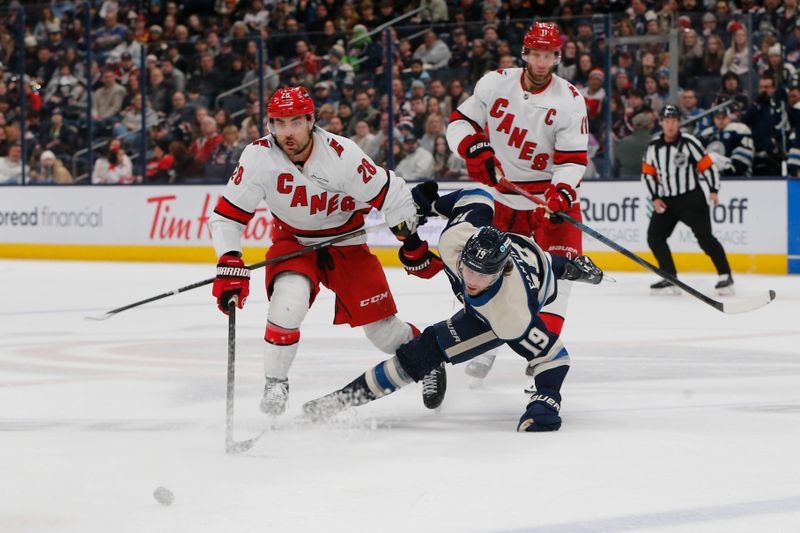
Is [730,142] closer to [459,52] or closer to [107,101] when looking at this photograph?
[459,52]

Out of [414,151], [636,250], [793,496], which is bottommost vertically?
[636,250]

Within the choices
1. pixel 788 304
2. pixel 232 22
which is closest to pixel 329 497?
pixel 788 304

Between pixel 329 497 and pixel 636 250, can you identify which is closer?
pixel 329 497

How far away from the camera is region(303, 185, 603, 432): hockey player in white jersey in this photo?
3.77 metres

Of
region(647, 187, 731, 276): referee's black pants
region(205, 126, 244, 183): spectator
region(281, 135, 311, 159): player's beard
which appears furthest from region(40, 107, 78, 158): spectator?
region(281, 135, 311, 159): player's beard

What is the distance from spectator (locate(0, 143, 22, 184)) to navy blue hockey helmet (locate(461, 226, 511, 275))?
9.89m

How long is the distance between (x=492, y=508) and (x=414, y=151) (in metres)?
8.18

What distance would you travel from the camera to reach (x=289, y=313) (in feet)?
13.7

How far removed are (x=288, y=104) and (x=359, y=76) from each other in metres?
7.25

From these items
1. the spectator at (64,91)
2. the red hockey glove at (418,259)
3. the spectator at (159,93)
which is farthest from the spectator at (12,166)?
the red hockey glove at (418,259)

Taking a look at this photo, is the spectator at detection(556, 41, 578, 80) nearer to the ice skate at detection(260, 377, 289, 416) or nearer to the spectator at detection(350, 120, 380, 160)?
the spectator at detection(350, 120, 380, 160)

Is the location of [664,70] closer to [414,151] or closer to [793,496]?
[414,151]

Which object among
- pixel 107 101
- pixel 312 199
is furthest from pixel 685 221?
pixel 107 101

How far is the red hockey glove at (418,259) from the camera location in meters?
4.32
